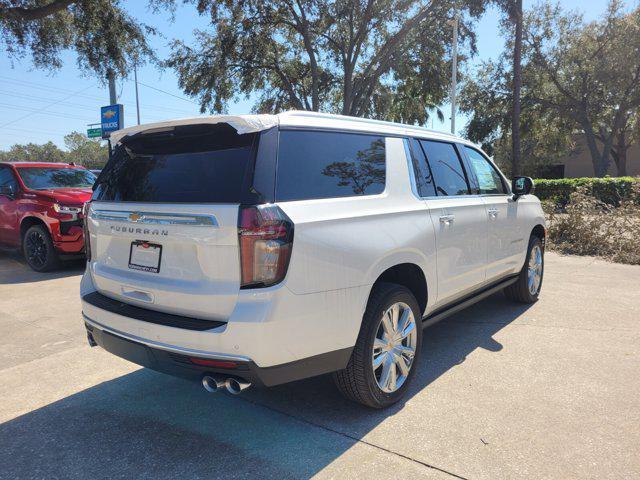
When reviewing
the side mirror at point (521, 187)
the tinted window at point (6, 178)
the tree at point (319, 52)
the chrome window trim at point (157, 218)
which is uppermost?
the tree at point (319, 52)

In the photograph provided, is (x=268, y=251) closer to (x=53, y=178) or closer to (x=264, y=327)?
(x=264, y=327)

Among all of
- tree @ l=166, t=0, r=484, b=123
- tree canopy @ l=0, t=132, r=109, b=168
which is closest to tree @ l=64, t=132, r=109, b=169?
tree canopy @ l=0, t=132, r=109, b=168

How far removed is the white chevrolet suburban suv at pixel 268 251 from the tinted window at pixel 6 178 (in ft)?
21.2

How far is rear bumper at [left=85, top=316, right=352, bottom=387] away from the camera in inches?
99.7

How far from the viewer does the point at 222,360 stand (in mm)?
2523

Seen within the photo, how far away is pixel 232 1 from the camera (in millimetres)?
17125

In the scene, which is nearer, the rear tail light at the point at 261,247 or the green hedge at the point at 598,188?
the rear tail light at the point at 261,247

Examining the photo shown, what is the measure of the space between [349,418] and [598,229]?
8110mm

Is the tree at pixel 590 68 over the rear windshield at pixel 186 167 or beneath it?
over

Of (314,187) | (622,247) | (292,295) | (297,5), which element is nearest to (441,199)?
(314,187)

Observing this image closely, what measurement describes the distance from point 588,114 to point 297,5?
19201mm

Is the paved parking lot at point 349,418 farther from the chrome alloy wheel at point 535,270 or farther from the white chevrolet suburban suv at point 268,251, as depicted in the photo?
the chrome alloy wheel at point 535,270

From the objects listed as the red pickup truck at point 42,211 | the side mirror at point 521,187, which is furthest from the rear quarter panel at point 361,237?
the red pickup truck at point 42,211

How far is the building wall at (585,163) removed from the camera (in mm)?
42656
